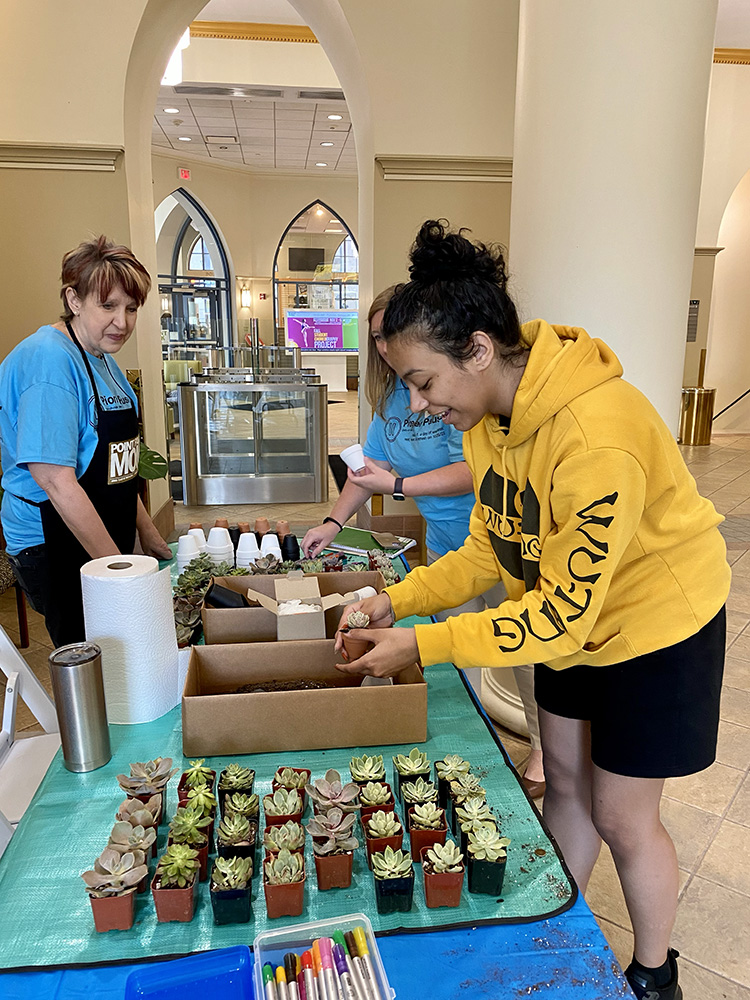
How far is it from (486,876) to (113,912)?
18.5 inches

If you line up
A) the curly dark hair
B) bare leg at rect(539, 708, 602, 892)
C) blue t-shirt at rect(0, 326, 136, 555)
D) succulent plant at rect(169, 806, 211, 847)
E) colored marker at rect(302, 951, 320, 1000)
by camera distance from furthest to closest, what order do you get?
blue t-shirt at rect(0, 326, 136, 555)
bare leg at rect(539, 708, 602, 892)
the curly dark hair
succulent plant at rect(169, 806, 211, 847)
colored marker at rect(302, 951, 320, 1000)

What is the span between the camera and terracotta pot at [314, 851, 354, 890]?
0.97 metres

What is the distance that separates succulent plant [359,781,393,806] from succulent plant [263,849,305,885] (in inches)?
6.2

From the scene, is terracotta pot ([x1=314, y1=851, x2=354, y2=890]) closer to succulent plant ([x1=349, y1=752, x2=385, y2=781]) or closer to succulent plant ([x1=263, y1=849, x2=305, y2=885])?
succulent plant ([x1=263, y1=849, x2=305, y2=885])

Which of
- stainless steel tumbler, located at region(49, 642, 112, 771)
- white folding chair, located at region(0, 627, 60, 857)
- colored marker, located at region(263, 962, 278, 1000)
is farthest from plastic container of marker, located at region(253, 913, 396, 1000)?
white folding chair, located at region(0, 627, 60, 857)

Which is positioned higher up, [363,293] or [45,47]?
[45,47]

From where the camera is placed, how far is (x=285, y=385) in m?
6.18

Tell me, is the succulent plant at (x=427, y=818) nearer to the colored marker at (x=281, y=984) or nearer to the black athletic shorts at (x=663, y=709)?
the colored marker at (x=281, y=984)

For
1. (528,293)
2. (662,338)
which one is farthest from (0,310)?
(662,338)

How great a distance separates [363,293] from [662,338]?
2.91 metres

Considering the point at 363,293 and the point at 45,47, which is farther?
the point at 363,293

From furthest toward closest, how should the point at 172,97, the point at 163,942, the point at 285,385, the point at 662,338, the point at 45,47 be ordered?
the point at 172,97, the point at 285,385, the point at 45,47, the point at 662,338, the point at 163,942

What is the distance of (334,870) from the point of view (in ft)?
3.21

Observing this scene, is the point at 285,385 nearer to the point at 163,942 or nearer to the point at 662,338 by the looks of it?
the point at 662,338
